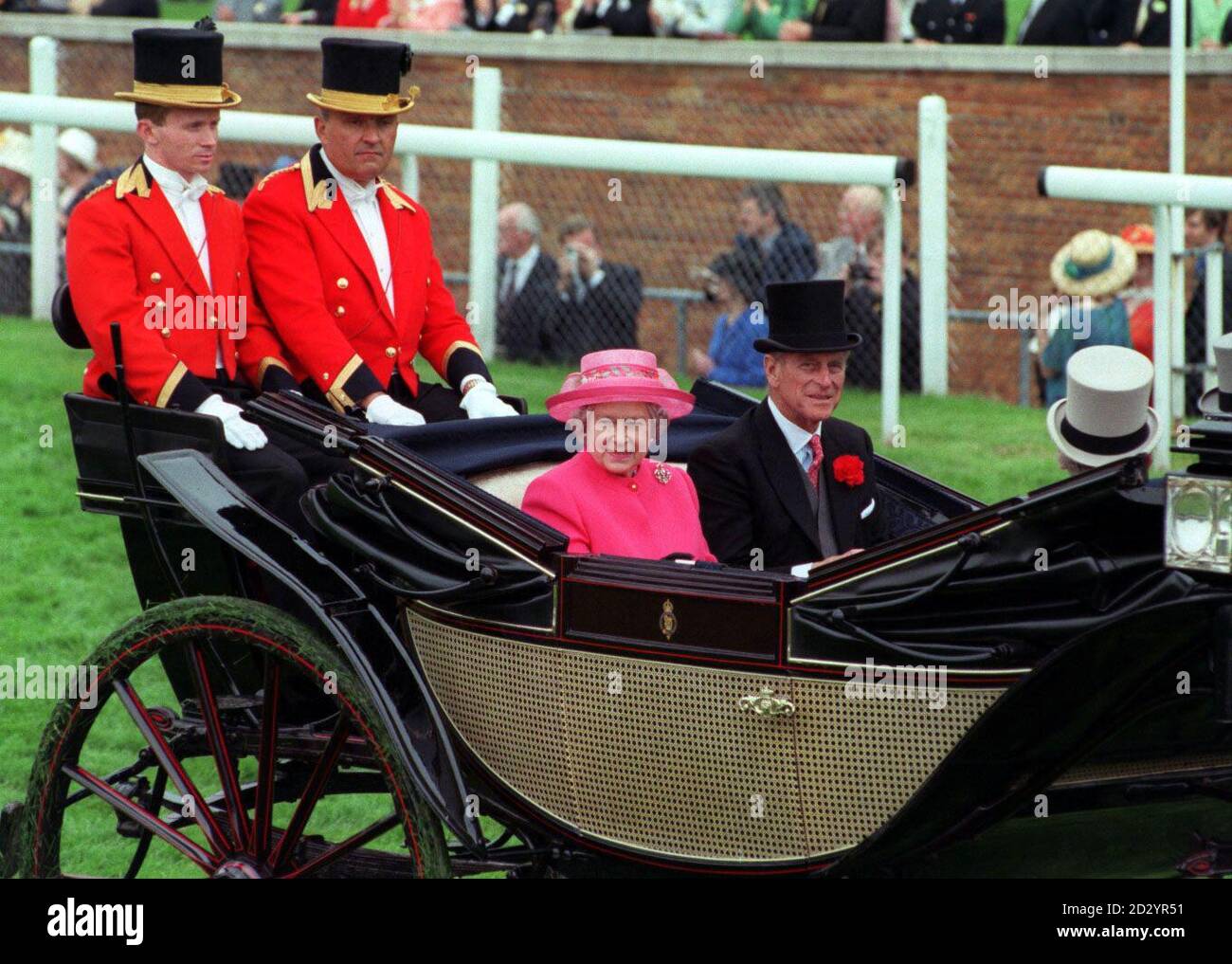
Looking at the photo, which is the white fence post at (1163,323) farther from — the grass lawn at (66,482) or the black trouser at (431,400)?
the black trouser at (431,400)

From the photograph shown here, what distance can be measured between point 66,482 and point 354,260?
388 centimetres

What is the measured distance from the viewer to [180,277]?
522cm

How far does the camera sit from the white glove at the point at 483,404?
5406mm

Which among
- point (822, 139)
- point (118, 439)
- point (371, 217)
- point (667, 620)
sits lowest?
point (667, 620)

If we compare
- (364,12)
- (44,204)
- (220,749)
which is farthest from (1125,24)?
(220,749)

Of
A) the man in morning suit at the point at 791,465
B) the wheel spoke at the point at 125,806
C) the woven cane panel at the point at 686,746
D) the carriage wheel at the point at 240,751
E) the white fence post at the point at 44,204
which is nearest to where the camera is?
the woven cane panel at the point at 686,746

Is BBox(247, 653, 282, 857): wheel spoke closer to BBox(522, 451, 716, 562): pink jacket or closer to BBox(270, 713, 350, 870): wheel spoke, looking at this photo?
BBox(270, 713, 350, 870): wheel spoke

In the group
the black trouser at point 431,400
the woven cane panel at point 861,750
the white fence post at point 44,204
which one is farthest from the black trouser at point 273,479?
the white fence post at point 44,204

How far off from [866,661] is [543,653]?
2.20ft

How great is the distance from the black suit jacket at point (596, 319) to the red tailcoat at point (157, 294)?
476 cm

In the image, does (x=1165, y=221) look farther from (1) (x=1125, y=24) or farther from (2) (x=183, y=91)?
(2) (x=183, y=91)
